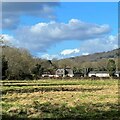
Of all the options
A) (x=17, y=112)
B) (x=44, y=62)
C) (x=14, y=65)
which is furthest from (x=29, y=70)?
(x=17, y=112)

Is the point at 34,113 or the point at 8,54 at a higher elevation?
the point at 8,54

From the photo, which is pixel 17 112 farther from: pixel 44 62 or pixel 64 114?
pixel 44 62

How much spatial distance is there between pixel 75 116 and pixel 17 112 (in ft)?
7.20

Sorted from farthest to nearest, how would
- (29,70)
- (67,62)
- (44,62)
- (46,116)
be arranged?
(67,62) → (44,62) → (29,70) → (46,116)

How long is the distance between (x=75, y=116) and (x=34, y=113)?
1.49 m

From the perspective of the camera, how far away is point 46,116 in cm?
1139

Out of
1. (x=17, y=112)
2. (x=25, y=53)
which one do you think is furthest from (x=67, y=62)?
(x=17, y=112)

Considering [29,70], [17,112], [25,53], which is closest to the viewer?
[17,112]

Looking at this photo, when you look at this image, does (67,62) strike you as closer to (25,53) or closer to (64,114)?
(25,53)

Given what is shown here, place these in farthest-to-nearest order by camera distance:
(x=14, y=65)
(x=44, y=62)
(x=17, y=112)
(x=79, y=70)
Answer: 1. (x=79, y=70)
2. (x=44, y=62)
3. (x=14, y=65)
4. (x=17, y=112)

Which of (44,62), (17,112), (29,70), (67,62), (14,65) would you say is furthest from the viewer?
(67,62)

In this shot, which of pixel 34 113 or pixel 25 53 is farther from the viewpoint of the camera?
pixel 25 53

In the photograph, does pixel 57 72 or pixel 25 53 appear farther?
pixel 57 72

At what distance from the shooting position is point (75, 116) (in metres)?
11.5
